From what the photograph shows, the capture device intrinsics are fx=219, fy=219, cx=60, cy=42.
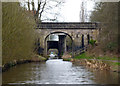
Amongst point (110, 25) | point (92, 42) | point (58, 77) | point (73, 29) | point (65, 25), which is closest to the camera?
point (58, 77)

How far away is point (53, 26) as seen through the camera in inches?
1291

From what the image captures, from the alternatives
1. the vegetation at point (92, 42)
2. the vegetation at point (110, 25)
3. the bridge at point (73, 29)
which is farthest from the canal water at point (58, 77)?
the bridge at point (73, 29)

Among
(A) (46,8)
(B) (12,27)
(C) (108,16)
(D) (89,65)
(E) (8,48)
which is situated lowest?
(D) (89,65)

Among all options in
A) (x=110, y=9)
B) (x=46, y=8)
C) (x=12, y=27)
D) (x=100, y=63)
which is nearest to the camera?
(x=12, y=27)

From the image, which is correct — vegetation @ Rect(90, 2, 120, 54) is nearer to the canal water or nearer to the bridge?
the canal water

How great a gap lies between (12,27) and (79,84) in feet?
18.8

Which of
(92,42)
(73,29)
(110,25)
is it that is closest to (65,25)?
(73,29)

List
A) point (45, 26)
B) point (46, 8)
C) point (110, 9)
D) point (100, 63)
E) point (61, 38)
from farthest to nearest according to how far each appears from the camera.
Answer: point (61, 38) < point (45, 26) < point (46, 8) < point (110, 9) < point (100, 63)

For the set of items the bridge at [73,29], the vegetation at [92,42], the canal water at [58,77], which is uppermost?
the bridge at [73,29]

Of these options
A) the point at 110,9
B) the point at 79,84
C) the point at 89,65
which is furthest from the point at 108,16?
the point at 79,84

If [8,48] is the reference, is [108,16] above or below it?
above

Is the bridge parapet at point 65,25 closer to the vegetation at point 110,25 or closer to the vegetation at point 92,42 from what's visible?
the vegetation at point 92,42

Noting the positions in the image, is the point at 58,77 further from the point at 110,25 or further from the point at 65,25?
the point at 65,25

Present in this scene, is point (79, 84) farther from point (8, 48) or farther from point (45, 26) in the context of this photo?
point (45, 26)
